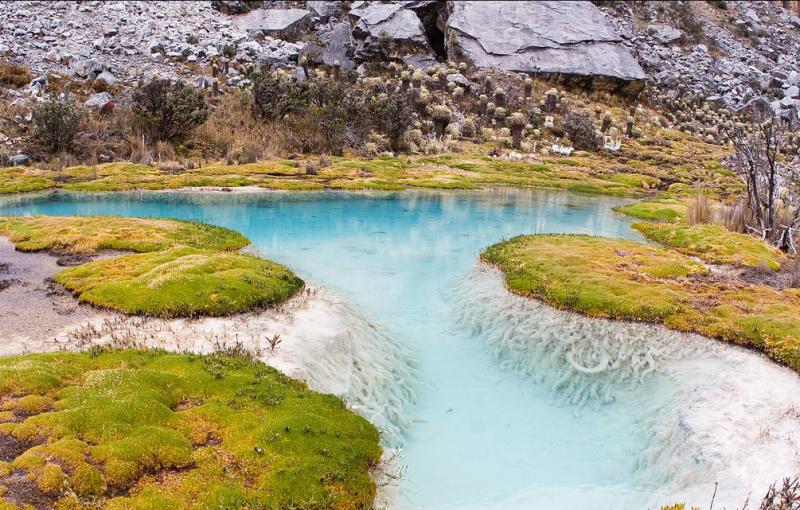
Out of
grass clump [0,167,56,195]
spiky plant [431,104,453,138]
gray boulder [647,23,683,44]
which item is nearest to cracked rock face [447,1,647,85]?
gray boulder [647,23,683,44]

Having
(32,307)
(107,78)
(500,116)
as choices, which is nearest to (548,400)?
(32,307)

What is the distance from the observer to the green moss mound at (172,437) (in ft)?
22.2

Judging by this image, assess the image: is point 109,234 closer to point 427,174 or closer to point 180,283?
point 180,283

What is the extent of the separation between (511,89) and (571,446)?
60559 millimetres

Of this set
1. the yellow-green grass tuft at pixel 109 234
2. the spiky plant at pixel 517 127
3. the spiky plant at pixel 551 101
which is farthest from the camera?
the spiky plant at pixel 551 101

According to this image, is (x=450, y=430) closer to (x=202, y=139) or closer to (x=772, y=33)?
(x=202, y=139)

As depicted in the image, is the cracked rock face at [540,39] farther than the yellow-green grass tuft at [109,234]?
Yes

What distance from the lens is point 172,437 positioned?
7816 millimetres

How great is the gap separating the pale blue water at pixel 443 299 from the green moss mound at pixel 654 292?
2.49m

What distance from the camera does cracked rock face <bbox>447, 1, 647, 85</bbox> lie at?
2830 inches

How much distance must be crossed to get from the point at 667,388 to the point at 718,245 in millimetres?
11401

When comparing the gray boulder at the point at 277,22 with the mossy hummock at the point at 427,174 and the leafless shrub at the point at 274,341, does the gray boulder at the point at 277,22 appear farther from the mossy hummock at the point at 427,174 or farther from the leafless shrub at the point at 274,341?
the leafless shrub at the point at 274,341

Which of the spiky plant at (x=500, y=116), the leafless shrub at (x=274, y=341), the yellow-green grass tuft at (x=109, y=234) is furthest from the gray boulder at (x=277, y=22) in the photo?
the leafless shrub at (x=274, y=341)

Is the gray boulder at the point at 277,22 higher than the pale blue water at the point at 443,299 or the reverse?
higher
